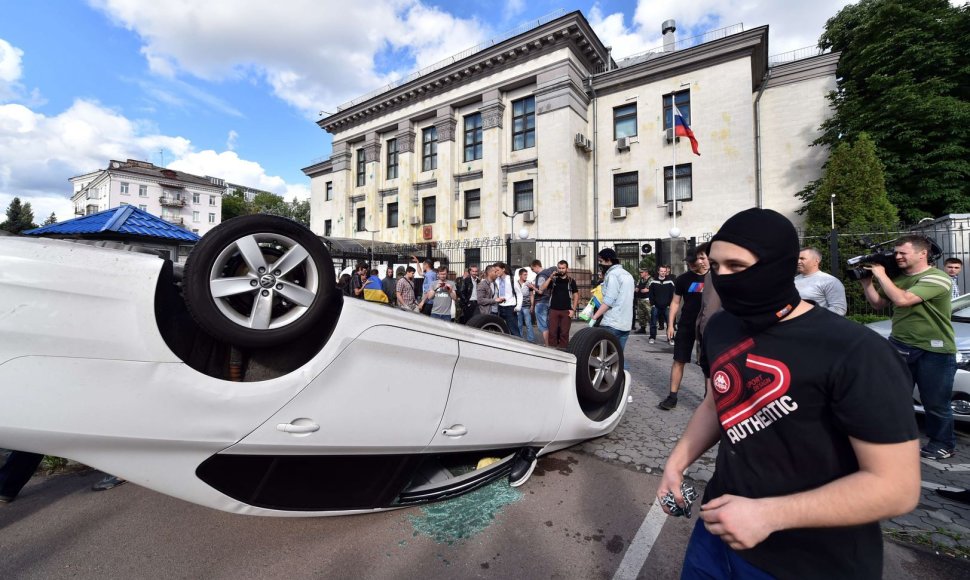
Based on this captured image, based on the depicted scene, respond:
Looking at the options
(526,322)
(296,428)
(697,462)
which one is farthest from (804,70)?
(296,428)

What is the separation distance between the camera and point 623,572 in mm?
2072

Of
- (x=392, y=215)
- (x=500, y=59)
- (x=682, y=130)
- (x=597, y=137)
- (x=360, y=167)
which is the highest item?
(x=500, y=59)

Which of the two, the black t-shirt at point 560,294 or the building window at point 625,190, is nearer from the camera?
the black t-shirt at point 560,294

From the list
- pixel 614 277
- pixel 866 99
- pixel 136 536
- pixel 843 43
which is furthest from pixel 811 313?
pixel 843 43

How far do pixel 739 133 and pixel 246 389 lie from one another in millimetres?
20309

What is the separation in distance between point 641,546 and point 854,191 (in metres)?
16.8

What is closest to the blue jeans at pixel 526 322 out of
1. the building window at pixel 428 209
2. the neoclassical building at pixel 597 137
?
the neoclassical building at pixel 597 137

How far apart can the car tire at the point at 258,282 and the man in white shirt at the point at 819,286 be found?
13.2 ft

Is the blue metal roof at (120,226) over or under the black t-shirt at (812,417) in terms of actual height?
over

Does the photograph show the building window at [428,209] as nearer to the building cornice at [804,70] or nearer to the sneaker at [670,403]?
the building cornice at [804,70]

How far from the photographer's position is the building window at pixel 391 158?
84.0 feet

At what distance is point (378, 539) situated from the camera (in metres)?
2.28

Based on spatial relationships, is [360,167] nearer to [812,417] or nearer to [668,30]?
[668,30]

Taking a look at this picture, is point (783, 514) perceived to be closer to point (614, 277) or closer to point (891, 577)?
point (891, 577)
